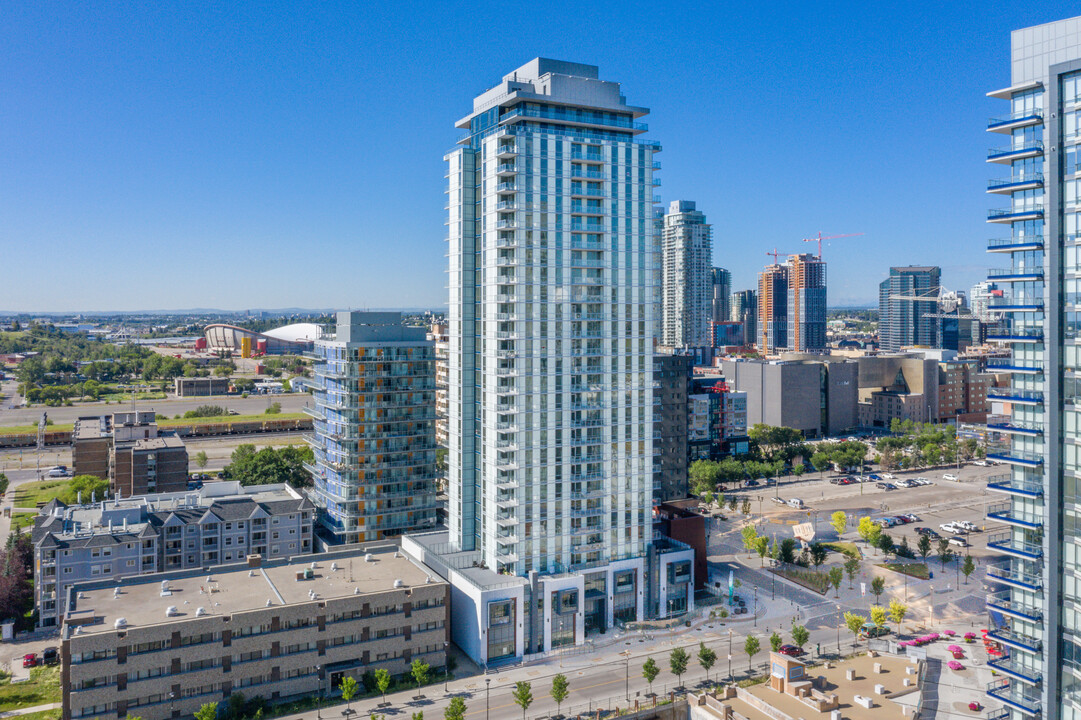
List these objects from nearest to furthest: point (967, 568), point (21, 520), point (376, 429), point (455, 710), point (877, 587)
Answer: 1. point (455, 710)
2. point (877, 587)
3. point (967, 568)
4. point (376, 429)
5. point (21, 520)

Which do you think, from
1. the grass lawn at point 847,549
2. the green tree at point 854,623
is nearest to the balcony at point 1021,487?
the green tree at point 854,623

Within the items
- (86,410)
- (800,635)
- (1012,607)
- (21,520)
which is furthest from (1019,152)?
(86,410)

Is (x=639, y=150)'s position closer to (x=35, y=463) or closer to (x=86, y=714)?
(x=86, y=714)

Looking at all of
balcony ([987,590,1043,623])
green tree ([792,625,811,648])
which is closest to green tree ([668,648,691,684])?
green tree ([792,625,811,648])

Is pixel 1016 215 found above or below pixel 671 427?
above

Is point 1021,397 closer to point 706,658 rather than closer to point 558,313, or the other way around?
point 706,658

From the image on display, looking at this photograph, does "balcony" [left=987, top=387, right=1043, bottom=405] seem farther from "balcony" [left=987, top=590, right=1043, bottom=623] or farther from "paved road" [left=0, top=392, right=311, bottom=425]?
"paved road" [left=0, top=392, right=311, bottom=425]
